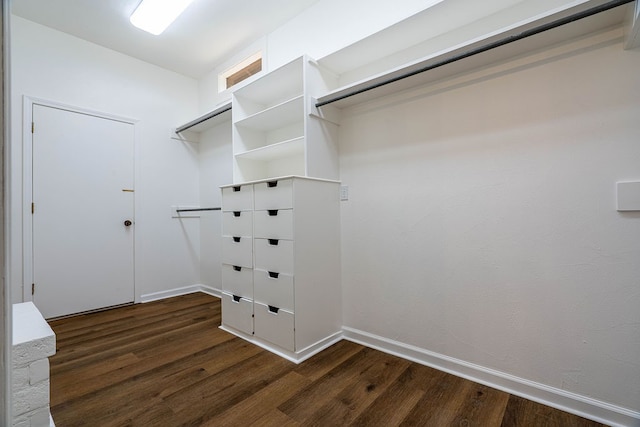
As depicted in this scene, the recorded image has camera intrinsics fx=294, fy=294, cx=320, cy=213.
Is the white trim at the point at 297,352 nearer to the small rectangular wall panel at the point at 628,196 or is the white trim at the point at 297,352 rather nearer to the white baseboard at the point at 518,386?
Answer: the white baseboard at the point at 518,386

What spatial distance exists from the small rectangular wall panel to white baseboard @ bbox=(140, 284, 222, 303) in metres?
3.53

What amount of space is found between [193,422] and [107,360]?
40.8 inches

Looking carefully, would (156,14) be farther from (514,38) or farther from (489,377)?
(489,377)

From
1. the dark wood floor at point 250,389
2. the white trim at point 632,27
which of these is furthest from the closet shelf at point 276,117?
the dark wood floor at point 250,389

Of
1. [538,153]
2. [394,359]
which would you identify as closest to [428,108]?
[538,153]

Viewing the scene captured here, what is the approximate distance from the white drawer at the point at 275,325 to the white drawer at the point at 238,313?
83 millimetres

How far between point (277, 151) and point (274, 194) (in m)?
0.57

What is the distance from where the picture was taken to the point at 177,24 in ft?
8.87

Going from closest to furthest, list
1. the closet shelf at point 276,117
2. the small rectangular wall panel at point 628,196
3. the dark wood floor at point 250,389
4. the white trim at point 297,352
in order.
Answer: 1. the small rectangular wall panel at point 628,196
2. the dark wood floor at point 250,389
3. the white trim at point 297,352
4. the closet shelf at point 276,117

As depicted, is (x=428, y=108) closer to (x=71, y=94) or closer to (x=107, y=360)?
(x=107, y=360)

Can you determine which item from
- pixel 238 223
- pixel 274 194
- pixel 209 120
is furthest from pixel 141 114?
pixel 274 194

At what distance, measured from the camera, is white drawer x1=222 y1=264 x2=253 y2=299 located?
2.33m

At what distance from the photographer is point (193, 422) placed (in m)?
1.41

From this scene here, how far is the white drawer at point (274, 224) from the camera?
6.66ft
